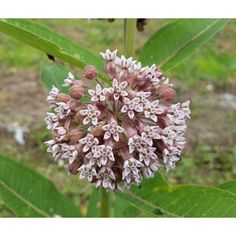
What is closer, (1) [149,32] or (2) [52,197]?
(2) [52,197]

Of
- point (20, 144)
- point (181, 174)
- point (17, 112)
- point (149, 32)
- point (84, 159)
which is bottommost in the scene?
point (84, 159)

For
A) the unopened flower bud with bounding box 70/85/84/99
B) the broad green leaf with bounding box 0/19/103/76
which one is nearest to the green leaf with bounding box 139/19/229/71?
the broad green leaf with bounding box 0/19/103/76

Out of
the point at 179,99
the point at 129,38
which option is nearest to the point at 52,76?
the point at 129,38

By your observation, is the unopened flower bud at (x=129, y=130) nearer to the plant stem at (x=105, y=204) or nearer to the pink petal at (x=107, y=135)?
the pink petal at (x=107, y=135)

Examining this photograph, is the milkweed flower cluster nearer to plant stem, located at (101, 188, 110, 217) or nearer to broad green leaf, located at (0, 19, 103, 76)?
broad green leaf, located at (0, 19, 103, 76)

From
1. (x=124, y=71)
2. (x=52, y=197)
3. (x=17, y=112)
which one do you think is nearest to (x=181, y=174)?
(x=17, y=112)

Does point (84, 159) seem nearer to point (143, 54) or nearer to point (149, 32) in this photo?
point (143, 54)

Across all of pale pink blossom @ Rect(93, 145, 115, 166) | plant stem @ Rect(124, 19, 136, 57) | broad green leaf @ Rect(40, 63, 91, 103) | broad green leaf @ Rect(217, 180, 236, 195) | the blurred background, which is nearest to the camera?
pale pink blossom @ Rect(93, 145, 115, 166)
